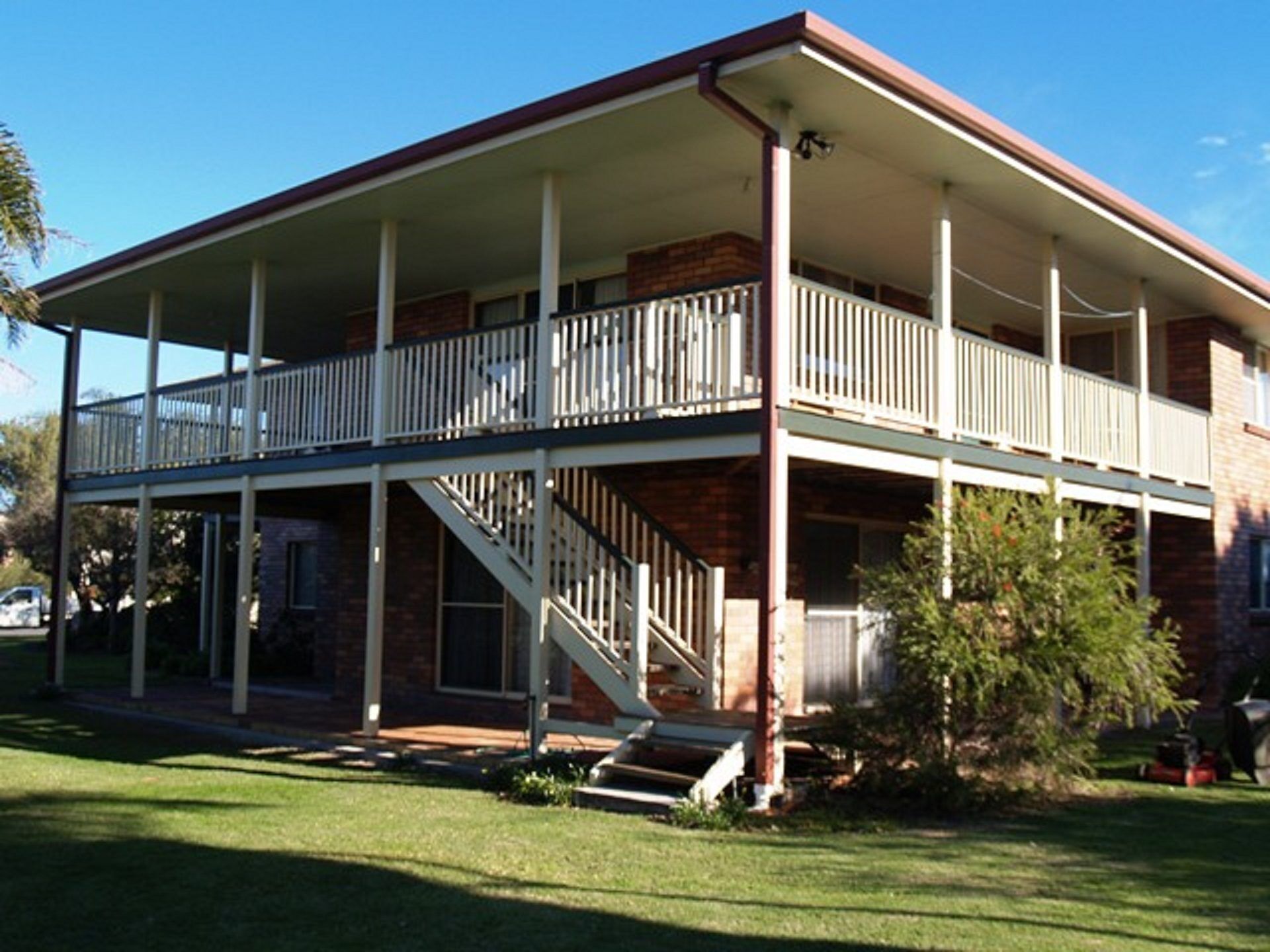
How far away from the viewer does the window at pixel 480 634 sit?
15.0 meters

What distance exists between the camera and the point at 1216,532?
56.0 ft

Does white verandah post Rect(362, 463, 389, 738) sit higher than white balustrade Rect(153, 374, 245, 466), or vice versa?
white balustrade Rect(153, 374, 245, 466)

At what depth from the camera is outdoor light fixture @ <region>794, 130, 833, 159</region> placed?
1066 cm

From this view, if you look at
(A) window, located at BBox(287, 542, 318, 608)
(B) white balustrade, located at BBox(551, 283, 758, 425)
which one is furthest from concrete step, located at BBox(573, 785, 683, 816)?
(A) window, located at BBox(287, 542, 318, 608)

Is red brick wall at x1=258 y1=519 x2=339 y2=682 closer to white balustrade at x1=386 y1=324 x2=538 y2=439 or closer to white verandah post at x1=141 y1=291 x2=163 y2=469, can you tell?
white verandah post at x1=141 y1=291 x2=163 y2=469

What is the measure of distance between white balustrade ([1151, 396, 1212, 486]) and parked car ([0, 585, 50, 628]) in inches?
1370

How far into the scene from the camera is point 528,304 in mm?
16172

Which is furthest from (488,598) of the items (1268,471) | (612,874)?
(1268,471)

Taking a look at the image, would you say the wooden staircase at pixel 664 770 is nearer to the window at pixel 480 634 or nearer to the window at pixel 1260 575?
the window at pixel 480 634

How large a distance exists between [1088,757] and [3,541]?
1496 inches

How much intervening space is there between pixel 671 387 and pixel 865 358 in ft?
5.93

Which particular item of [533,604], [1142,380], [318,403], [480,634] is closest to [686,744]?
[533,604]

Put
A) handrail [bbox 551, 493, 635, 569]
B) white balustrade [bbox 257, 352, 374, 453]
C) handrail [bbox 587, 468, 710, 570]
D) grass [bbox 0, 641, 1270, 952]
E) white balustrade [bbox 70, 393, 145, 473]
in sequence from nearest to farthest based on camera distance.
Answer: grass [bbox 0, 641, 1270, 952] → handrail [bbox 551, 493, 635, 569] → handrail [bbox 587, 468, 710, 570] → white balustrade [bbox 257, 352, 374, 453] → white balustrade [bbox 70, 393, 145, 473]

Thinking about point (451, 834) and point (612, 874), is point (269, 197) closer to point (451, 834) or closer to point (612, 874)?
point (451, 834)
